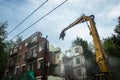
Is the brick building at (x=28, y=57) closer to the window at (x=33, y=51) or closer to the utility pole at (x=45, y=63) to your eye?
the window at (x=33, y=51)

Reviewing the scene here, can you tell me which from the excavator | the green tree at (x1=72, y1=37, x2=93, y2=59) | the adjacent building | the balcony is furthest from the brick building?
the green tree at (x1=72, y1=37, x2=93, y2=59)

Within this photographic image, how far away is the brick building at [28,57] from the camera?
3331 cm

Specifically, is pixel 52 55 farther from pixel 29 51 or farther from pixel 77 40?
pixel 77 40

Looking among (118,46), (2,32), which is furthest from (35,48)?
(118,46)

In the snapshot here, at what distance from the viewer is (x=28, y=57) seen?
36250 mm

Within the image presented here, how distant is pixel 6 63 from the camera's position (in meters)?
49.8

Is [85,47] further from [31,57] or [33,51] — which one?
[31,57]

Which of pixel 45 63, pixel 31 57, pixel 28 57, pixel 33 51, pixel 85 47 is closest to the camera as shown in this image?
pixel 45 63

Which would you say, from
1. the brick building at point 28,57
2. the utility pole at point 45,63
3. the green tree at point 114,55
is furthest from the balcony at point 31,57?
the green tree at point 114,55

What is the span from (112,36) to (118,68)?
9170mm

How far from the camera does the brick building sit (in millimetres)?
33312

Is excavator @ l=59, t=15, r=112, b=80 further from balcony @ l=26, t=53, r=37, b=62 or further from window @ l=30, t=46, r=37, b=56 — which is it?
window @ l=30, t=46, r=37, b=56

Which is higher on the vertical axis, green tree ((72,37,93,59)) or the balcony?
green tree ((72,37,93,59))

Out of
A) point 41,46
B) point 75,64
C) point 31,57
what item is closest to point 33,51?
point 31,57
